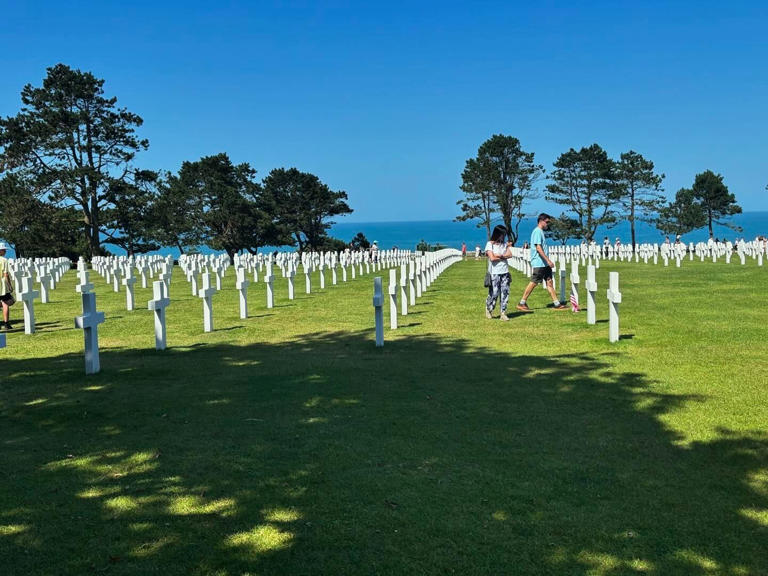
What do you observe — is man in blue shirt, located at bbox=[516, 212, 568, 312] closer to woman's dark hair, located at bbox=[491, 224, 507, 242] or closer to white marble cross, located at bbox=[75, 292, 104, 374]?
woman's dark hair, located at bbox=[491, 224, 507, 242]

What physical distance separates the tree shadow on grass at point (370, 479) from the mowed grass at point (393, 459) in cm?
2

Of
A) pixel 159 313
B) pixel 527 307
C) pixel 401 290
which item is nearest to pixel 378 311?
pixel 159 313

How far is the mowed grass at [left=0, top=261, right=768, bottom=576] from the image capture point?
3.72 metres

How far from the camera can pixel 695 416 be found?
6.17 meters

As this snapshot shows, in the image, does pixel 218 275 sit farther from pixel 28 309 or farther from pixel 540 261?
pixel 540 261

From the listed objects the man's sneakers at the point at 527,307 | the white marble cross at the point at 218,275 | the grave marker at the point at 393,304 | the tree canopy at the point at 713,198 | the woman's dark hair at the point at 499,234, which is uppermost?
the tree canopy at the point at 713,198

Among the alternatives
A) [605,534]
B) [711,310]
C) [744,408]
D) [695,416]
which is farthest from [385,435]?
[711,310]

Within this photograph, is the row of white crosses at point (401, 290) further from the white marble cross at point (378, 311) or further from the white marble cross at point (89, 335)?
the white marble cross at point (89, 335)

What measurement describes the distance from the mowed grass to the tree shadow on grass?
19mm

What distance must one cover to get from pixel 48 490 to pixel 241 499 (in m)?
1.33

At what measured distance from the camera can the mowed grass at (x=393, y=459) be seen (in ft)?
12.2

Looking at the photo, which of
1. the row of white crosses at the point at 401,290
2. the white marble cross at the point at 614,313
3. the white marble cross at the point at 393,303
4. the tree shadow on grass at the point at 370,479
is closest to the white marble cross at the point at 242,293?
the row of white crosses at the point at 401,290

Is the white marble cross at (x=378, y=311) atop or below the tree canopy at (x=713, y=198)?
below

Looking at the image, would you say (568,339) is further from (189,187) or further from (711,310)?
(189,187)
